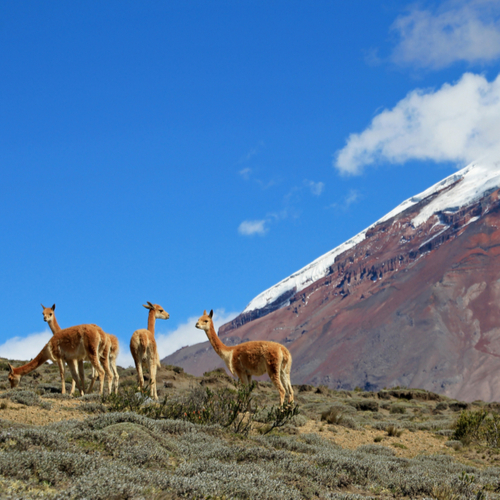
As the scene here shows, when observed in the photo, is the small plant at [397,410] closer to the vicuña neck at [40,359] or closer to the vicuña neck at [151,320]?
the vicuña neck at [151,320]

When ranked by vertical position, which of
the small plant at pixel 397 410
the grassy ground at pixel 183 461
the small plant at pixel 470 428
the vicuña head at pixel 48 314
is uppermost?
the vicuña head at pixel 48 314

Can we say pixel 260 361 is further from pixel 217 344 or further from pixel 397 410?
pixel 397 410

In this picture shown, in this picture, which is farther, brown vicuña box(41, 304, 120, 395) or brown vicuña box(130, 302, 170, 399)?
brown vicuña box(130, 302, 170, 399)

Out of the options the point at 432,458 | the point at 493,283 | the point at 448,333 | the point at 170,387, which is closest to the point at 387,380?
the point at 448,333

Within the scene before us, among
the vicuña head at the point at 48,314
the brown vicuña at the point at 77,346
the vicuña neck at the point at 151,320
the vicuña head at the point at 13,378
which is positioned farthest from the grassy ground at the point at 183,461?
the vicuña head at the point at 48,314

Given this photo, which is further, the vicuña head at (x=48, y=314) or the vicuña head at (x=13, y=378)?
the vicuña head at (x=48, y=314)

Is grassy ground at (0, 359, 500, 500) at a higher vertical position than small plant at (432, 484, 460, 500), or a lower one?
higher

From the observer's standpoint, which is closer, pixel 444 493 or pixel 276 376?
pixel 444 493

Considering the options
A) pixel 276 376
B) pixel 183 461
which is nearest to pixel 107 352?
pixel 276 376

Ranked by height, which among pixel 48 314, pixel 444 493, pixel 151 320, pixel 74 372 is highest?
pixel 48 314

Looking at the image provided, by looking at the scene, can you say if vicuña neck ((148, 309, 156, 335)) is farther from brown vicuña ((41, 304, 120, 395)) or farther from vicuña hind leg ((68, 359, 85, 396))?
vicuña hind leg ((68, 359, 85, 396))

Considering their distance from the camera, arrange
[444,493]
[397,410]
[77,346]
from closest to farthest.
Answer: [444,493] → [77,346] → [397,410]

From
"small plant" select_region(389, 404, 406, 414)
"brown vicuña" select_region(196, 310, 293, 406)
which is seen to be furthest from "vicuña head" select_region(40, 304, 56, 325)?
"small plant" select_region(389, 404, 406, 414)

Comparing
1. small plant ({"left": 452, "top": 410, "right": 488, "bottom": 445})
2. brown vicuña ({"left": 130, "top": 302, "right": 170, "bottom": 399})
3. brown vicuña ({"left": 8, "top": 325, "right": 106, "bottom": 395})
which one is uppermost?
brown vicuña ({"left": 8, "top": 325, "right": 106, "bottom": 395})
